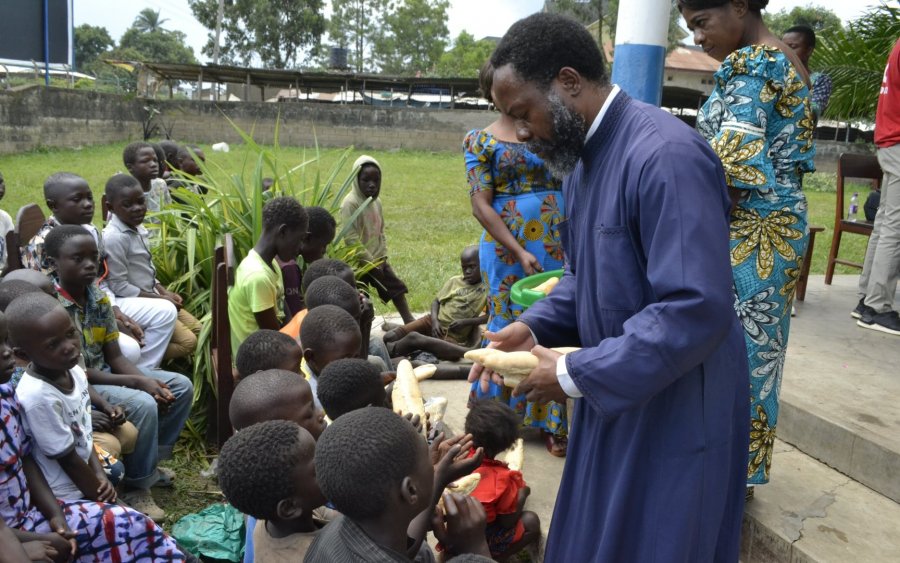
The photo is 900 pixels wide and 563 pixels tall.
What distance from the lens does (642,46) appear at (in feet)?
13.1

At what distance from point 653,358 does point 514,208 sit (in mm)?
2205

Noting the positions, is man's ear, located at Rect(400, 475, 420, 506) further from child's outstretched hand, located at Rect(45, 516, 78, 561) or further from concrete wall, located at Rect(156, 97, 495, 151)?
concrete wall, located at Rect(156, 97, 495, 151)

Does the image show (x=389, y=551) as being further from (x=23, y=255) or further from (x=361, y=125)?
(x=361, y=125)

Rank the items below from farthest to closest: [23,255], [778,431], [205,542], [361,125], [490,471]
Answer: [361,125] < [23,255] < [778,431] < [205,542] < [490,471]

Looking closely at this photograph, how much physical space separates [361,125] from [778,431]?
79.0 ft

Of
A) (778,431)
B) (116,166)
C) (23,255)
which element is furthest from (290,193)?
(116,166)

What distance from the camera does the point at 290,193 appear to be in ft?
17.9

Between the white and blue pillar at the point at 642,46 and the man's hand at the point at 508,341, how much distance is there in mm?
2273

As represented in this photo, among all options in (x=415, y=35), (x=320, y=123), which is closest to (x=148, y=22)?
(x=415, y=35)

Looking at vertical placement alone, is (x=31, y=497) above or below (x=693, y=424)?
below

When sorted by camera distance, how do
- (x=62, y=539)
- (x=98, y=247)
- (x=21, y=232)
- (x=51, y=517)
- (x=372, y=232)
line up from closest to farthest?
1. (x=62, y=539)
2. (x=51, y=517)
3. (x=98, y=247)
4. (x=21, y=232)
5. (x=372, y=232)

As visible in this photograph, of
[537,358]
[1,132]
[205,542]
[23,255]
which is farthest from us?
[1,132]

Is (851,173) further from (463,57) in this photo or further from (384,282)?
(463,57)

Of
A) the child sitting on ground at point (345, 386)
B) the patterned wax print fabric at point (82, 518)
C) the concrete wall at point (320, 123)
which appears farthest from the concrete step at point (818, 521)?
the concrete wall at point (320, 123)
